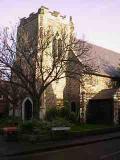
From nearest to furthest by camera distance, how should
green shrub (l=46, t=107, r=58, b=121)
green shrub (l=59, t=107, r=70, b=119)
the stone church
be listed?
green shrub (l=46, t=107, r=58, b=121) < green shrub (l=59, t=107, r=70, b=119) < the stone church

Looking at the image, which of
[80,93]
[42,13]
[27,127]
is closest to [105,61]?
[80,93]

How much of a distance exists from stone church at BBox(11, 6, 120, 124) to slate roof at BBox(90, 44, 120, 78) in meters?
0.19

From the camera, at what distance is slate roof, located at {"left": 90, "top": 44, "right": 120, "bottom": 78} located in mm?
43619

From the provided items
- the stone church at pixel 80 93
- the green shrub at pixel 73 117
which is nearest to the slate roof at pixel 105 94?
the stone church at pixel 80 93

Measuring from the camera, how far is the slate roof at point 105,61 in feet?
143

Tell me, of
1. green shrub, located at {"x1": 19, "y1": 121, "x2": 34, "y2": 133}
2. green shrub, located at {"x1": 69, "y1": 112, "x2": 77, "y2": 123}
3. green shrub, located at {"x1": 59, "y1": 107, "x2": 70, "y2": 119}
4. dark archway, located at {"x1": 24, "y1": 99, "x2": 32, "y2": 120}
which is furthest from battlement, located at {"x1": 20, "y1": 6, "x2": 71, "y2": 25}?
green shrub, located at {"x1": 19, "y1": 121, "x2": 34, "y2": 133}

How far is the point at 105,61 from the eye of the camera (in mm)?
46219

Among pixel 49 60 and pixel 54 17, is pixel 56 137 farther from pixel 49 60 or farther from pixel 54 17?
pixel 54 17

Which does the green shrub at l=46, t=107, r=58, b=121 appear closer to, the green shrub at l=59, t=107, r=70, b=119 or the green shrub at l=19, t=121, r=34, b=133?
the green shrub at l=59, t=107, r=70, b=119

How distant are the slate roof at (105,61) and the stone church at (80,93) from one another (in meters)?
0.19

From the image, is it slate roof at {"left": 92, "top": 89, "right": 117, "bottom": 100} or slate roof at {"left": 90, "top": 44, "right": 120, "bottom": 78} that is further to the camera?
slate roof at {"left": 90, "top": 44, "right": 120, "bottom": 78}

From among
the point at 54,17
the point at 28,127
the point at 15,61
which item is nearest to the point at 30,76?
the point at 15,61

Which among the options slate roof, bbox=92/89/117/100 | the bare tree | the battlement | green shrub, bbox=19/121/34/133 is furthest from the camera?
the battlement

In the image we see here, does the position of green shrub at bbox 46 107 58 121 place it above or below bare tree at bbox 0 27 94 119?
below
